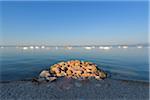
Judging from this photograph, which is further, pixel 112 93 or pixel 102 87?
pixel 102 87

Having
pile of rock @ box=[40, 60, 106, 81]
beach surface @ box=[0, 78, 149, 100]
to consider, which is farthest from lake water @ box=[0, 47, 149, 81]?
beach surface @ box=[0, 78, 149, 100]

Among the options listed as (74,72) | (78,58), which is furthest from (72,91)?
(78,58)

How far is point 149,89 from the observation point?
56.8 ft

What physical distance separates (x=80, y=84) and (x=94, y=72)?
508cm

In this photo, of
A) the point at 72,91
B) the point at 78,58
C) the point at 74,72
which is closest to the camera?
the point at 72,91

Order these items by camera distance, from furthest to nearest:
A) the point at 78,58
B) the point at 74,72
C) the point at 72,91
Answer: the point at 78,58 → the point at 74,72 → the point at 72,91

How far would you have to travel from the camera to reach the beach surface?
46.9 feet

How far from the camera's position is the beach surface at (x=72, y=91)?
14.3 m

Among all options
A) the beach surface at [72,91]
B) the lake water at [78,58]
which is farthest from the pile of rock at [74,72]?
the lake water at [78,58]

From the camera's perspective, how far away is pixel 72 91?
628 inches

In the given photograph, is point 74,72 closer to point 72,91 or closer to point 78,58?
point 72,91

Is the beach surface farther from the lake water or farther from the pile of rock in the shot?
the lake water

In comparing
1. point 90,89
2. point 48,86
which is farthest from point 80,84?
point 48,86

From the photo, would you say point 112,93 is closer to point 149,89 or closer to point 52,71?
point 149,89
